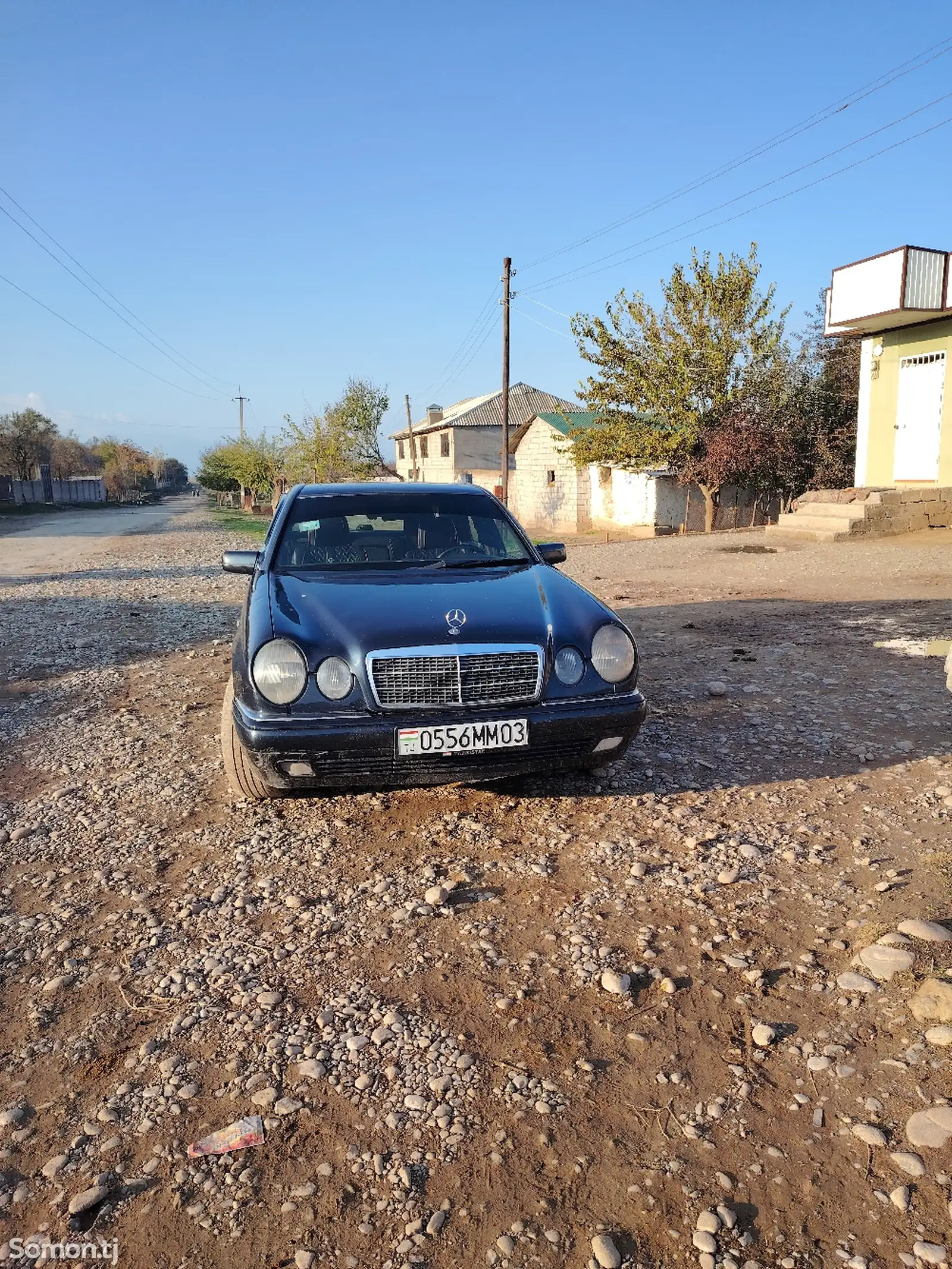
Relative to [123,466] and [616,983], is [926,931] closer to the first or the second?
[616,983]

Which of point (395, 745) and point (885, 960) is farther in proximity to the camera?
point (395, 745)

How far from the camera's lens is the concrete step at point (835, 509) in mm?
15414

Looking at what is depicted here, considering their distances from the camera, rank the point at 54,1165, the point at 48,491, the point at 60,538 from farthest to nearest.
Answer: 1. the point at 48,491
2. the point at 60,538
3. the point at 54,1165

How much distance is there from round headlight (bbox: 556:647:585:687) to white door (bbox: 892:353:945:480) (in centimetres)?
1575

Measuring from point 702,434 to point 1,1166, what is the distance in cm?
2532

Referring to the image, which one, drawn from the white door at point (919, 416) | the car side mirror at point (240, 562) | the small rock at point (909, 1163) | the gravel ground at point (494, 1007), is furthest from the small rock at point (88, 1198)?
the white door at point (919, 416)

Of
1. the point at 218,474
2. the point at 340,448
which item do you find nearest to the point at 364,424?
the point at 340,448

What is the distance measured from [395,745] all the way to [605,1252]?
1.90m

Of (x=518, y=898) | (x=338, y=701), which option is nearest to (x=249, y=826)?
(x=338, y=701)

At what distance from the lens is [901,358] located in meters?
17.0

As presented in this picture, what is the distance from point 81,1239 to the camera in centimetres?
173

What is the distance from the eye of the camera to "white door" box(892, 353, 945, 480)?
16.2 meters

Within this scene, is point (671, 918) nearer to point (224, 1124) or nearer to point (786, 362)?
point (224, 1124)

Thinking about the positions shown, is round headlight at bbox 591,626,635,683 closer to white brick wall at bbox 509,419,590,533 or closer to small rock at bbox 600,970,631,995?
small rock at bbox 600,970,631,995
